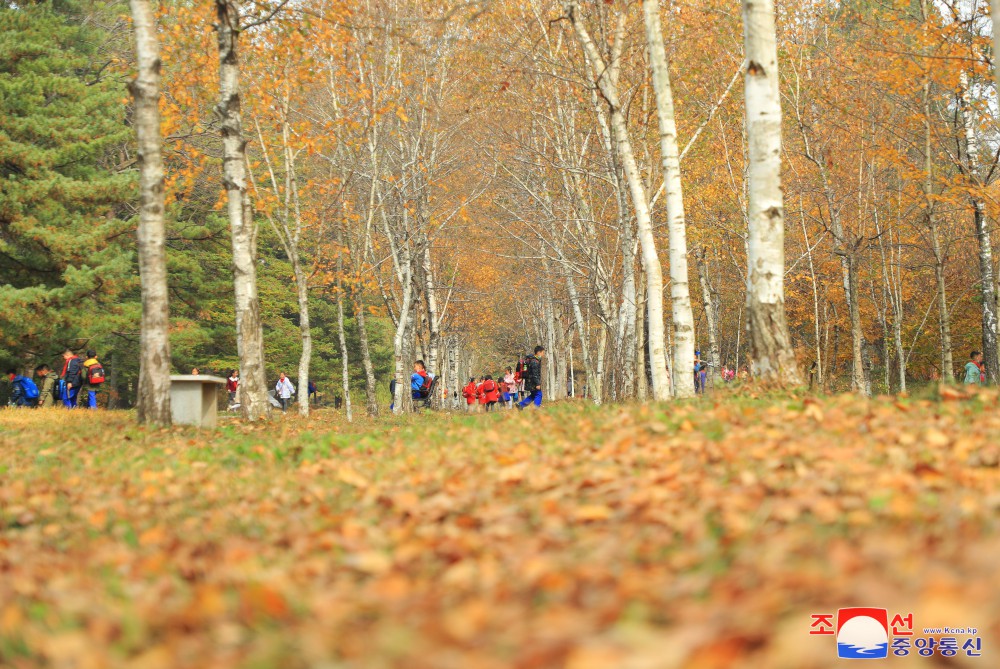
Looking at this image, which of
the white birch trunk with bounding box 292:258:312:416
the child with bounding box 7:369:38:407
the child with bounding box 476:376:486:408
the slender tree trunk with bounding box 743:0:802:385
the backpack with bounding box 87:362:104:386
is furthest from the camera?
the child with bounding box 476:376:486:408

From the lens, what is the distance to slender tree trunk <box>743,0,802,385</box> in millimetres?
10352

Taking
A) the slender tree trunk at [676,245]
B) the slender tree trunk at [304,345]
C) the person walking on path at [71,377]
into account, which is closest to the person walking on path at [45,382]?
the person walking on path at [71,377]

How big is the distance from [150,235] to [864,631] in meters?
11.6

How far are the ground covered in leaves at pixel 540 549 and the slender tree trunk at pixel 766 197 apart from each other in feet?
8.20

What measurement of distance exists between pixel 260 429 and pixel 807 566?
10.6 metres

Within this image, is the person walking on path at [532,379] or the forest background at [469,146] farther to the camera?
the person walking on path at [532,379]

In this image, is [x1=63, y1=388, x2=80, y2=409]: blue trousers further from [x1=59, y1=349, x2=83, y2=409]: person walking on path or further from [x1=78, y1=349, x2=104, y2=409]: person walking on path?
[x1=78, y1=349, x2=104, y2=409]: person walking on path

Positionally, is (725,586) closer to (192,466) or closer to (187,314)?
(192,466)

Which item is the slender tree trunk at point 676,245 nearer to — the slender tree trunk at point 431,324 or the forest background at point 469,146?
the forest background at point 469,146

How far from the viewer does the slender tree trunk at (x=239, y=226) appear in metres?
14.1

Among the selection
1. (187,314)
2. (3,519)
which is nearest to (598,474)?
(3,519)

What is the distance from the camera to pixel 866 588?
2836 millimetres

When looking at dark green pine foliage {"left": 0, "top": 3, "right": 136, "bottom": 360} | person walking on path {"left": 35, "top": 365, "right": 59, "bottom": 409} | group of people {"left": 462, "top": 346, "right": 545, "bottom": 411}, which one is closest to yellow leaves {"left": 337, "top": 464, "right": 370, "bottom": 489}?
group of people {"left": 462, "top": 346, "right": 545, "bottom": 411}

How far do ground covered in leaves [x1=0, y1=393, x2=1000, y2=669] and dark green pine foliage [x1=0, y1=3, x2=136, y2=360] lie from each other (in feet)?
58.1
